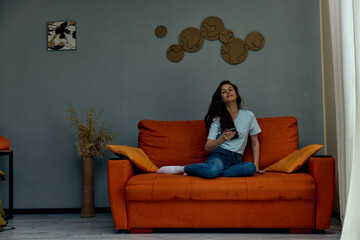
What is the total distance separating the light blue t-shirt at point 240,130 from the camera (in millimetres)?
3396

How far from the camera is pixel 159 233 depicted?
3.01 meters

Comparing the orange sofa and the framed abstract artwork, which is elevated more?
the framed abstract artwork

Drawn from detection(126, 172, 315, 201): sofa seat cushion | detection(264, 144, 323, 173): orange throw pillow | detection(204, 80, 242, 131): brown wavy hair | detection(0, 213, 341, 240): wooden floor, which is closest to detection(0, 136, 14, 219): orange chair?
detection(0, 213, 341, 240): wooden floor

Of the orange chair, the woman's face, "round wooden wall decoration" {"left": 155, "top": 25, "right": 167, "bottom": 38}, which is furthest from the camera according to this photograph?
"round wooden wall decoration" {"left": 155, "top": 25, "right": 167, "bottom": 38}

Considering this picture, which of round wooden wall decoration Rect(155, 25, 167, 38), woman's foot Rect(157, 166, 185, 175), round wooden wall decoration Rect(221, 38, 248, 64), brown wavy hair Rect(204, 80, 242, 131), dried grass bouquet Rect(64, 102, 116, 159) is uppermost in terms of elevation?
round wooden wall decoration Rect(155, 25, 167, 38)

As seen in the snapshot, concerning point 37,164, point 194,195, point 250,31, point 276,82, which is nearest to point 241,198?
point 194,195

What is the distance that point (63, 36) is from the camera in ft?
14.0

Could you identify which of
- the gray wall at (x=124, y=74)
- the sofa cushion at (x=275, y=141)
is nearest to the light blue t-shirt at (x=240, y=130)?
the sofa cushion at (x=275, y=141)

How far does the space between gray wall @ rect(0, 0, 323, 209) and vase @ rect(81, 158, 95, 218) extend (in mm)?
253

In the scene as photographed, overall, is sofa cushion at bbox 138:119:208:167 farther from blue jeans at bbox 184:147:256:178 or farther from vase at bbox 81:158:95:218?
vase at bbox 81:158:95:218

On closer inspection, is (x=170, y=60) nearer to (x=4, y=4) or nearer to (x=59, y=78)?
(x=59, y=78)

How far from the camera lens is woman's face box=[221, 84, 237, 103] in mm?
3520

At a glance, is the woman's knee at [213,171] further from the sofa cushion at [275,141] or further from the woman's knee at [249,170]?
the sofa cushion at [275,141]

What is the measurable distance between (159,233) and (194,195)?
1.34 feet
